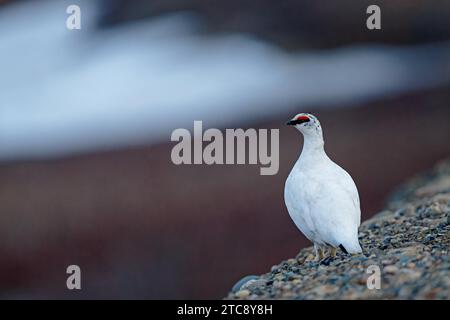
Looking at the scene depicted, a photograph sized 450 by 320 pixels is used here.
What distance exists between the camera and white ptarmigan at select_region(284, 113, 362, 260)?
3.48m

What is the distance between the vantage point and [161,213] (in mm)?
8625

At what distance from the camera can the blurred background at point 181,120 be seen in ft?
26.4

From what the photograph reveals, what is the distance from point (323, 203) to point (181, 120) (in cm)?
984

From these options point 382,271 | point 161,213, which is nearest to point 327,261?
point 382,271

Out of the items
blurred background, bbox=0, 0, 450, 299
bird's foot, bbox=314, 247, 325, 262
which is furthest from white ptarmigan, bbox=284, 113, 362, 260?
blurred background, bbox=0, 0, 450, 299

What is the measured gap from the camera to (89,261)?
8133 mm

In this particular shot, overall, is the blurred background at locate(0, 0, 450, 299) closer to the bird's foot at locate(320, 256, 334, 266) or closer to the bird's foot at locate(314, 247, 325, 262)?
the bird's foot at locate(314, 247, 325, 262)

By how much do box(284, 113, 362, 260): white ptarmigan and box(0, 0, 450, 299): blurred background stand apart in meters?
3.56

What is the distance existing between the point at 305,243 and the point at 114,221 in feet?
8.69

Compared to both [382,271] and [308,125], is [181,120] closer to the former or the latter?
[308,125]

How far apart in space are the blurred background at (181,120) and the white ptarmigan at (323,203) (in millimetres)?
3557

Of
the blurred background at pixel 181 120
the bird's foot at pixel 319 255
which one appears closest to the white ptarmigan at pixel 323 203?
the bird's foot at pixel 319 255

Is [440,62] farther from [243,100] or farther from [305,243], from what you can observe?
[305,243]

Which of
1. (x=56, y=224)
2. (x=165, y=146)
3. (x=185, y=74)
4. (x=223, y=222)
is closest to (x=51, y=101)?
(x=185, y=74)
